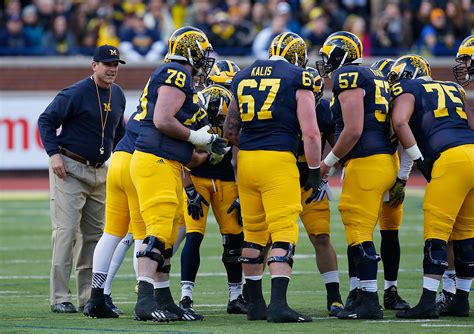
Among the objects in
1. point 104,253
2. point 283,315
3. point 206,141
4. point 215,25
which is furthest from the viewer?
point 215,25

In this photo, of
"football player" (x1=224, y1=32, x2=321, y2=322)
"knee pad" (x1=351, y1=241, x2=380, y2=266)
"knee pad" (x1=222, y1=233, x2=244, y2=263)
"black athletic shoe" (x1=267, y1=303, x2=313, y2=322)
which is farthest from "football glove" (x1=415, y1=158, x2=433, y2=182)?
"knee pad" (x1=222, y1=233, x2=244, y2=263)

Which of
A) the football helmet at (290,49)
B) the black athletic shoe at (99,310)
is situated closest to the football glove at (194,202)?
the black athletic shoe at (99,310)

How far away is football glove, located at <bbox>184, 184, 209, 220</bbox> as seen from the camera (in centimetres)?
872

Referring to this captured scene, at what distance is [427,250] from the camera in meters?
8.05

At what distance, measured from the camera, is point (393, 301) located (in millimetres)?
8797

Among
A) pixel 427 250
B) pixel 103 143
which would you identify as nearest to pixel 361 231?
pixel 427 250

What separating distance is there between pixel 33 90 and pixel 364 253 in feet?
46.7

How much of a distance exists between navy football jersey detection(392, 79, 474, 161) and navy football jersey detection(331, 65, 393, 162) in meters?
0.13

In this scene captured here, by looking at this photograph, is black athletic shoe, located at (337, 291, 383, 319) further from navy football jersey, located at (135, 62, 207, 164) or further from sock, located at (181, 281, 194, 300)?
navy football jersey, located at (135, 62, 207, 164)

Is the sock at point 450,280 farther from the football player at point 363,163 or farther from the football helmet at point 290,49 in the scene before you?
the football helmet at point 290,49

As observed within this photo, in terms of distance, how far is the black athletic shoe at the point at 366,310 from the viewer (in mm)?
8055

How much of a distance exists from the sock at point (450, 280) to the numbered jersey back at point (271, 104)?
5.49ft

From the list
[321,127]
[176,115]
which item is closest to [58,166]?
[176,115]

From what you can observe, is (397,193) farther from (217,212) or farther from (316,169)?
(217,212)
